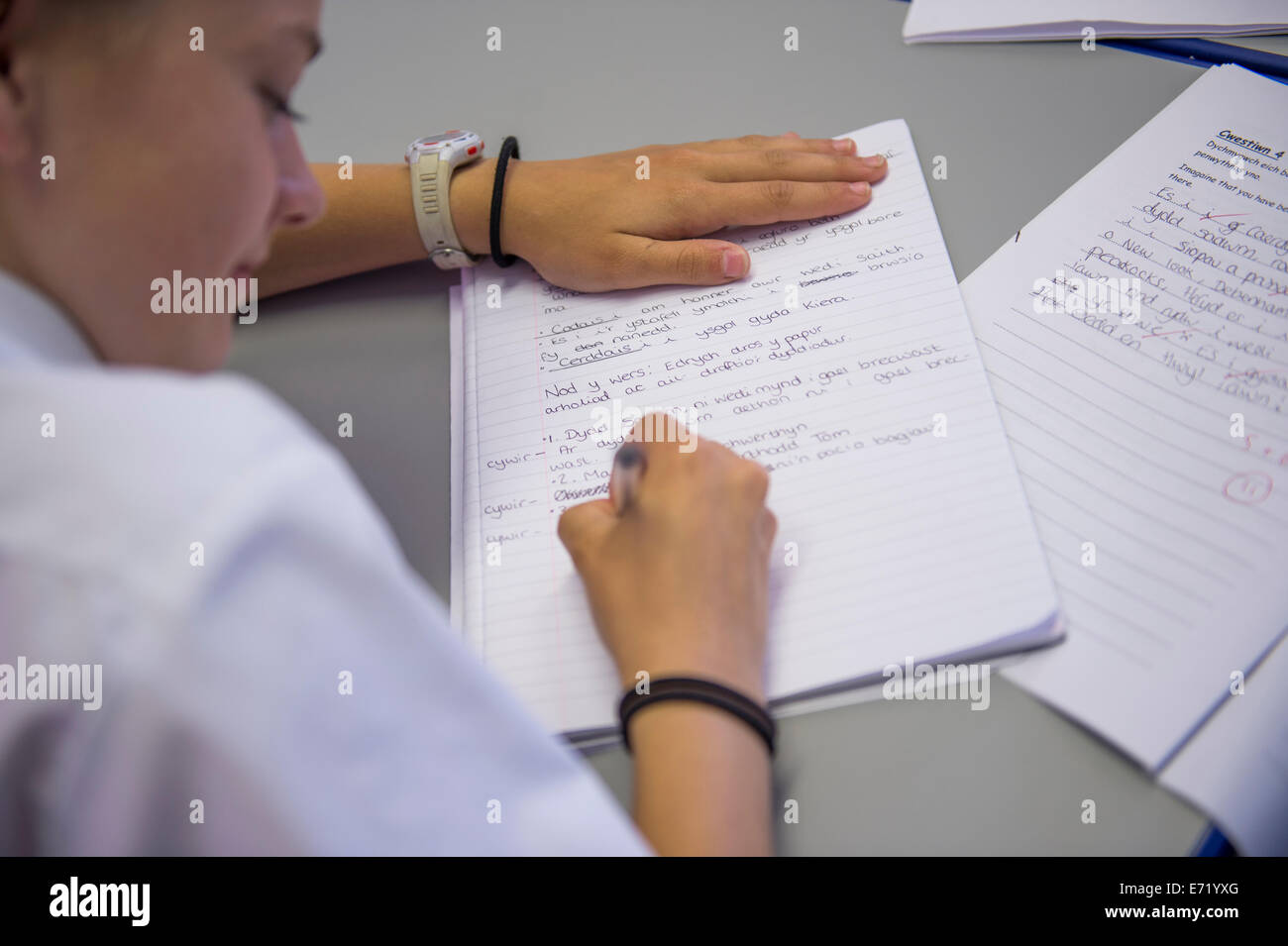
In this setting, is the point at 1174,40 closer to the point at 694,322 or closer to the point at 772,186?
the point at 772,186

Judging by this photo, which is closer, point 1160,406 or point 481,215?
point 1160,406

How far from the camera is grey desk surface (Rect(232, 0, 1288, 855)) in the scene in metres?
0.51

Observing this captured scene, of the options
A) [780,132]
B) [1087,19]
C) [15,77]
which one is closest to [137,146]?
[15,77]

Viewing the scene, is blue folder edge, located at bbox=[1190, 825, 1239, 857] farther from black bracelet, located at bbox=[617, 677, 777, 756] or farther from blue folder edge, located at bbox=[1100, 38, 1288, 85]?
blue folder edge, located at bbox=[1100, 38, 1288, 85]

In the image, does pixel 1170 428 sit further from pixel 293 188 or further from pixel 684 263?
pixel 293 188

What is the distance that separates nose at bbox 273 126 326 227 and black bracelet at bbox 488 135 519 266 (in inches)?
8.1

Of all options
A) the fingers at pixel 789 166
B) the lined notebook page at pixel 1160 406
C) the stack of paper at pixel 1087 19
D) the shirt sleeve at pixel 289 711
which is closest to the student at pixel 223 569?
the shirt sleeve at pixel 289 711

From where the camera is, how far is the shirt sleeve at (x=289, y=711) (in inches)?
12.7

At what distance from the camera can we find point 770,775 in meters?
0.53

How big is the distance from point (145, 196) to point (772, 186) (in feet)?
1.56

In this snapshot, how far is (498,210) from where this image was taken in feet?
2.60

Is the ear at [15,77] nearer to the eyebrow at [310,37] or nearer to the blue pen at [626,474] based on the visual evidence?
the eyebrow at [310,37]

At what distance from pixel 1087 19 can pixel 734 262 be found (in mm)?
466
